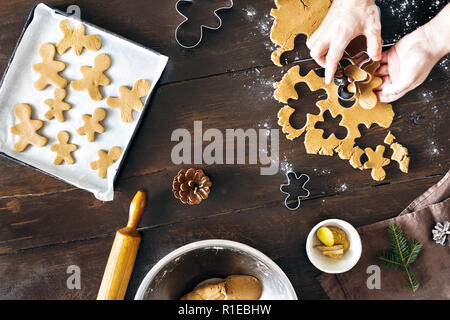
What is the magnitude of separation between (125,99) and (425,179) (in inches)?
30.0

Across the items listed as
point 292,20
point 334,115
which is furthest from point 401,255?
point 292,20

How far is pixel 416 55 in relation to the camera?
82 cm

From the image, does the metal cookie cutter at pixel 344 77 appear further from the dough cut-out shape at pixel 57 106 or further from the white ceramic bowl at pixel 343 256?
the dough cut-out shape at pixel 57 106

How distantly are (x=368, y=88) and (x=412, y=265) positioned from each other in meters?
0.44

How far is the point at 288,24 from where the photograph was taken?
0.88m

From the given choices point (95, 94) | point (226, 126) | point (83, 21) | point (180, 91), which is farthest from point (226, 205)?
point (83, 21)

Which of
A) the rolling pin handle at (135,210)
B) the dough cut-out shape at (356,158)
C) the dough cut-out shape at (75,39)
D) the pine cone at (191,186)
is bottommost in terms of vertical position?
the rolling pin handle at (135,210)

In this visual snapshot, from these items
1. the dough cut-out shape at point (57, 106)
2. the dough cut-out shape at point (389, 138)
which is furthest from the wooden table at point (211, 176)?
the dough cut-out shape at point (57, 106)

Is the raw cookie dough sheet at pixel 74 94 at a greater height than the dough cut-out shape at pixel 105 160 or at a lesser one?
greater

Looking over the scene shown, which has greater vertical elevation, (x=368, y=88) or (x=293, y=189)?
(x=368, y=88)

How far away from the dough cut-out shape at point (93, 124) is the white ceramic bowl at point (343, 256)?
0.56 m

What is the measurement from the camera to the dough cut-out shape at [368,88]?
34.0 inches

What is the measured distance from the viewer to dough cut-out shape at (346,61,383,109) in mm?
864

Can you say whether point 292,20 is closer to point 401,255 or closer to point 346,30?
point 346,30
